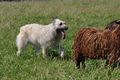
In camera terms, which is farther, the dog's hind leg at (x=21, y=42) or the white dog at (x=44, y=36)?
the dog's hind leg at (x=21, y=42)

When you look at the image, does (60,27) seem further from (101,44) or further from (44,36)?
(101,44)

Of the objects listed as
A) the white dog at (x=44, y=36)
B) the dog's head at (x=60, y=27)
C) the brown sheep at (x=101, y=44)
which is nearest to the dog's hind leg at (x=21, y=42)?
the white dog at (x=44, y=36)

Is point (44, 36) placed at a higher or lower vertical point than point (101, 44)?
lower

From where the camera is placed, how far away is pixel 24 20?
493 inches

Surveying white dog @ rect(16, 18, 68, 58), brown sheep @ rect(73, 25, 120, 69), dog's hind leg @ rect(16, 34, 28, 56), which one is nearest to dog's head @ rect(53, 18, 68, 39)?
white dog @ rect(16, 18, 68, 58)

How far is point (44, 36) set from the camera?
23.1 feet

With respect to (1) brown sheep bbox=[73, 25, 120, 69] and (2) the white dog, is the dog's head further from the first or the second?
(1) brown sheep bbox=[73, 25, 120, 69]

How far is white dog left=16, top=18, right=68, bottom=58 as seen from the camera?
6863 mm

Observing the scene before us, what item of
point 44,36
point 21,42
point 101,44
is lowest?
point 21,42

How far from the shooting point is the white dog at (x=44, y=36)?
6.86m

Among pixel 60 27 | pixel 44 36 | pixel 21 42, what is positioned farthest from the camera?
pixel 21 42

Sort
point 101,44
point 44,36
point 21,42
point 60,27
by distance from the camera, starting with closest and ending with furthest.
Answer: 1. point 101,44
2. point 60,27
3. point 44,36
4. point 21,42

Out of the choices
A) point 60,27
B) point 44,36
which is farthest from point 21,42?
point 60,27

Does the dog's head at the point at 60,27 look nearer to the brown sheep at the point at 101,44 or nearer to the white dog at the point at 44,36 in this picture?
the white dog at the point at 44,36
